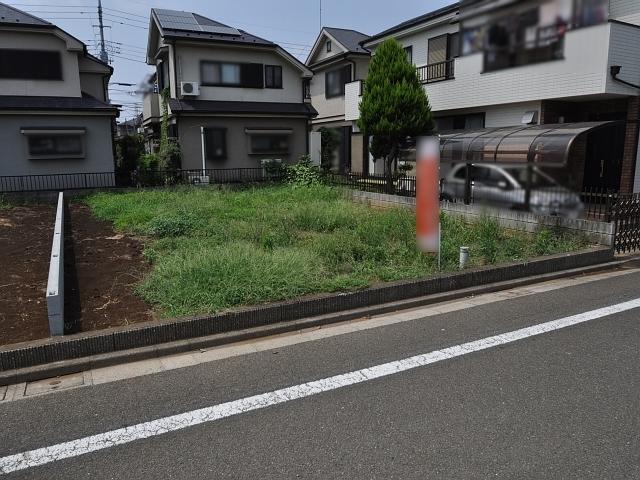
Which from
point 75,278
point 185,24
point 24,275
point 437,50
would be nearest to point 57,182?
point 185,24

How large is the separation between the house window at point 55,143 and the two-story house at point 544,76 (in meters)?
10.7

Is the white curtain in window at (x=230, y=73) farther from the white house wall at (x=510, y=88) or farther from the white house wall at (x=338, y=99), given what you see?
the white house wall at (x=510, y=88)

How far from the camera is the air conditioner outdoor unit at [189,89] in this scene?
18.8 metres

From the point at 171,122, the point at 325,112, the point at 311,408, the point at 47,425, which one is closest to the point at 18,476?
the point at 47,425

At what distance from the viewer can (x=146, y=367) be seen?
4.12 metres

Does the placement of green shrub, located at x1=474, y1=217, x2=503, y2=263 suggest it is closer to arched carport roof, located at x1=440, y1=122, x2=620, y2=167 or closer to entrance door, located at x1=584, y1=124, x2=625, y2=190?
arched carport roof, located at x1=440, y1=122, x2=620, y2=167

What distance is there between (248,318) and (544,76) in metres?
9.62

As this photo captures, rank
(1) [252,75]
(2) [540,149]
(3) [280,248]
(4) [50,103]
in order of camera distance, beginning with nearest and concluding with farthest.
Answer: (3) [280,248], (2) [540,149], (4) [50,103], (1) [252,75]

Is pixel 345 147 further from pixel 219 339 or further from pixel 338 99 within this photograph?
pixel 219 339

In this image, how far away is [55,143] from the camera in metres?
16.7

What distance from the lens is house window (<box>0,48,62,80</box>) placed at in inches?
637

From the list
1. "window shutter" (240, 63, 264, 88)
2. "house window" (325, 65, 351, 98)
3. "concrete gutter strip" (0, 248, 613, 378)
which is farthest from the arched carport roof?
"house window" (325, 65, 351, 98)

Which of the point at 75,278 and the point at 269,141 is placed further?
the point at 269,141

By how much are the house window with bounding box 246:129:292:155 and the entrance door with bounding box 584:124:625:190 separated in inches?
468
